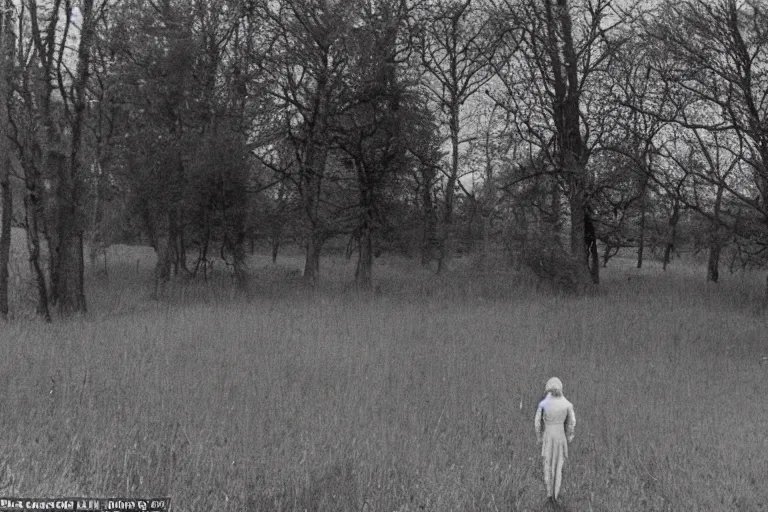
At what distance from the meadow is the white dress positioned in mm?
1229

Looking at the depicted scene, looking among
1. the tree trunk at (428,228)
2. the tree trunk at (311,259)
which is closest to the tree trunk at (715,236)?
the tree trunk at (428,228)

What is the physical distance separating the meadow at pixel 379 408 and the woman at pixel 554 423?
1243 millimetres

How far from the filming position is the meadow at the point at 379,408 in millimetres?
4977

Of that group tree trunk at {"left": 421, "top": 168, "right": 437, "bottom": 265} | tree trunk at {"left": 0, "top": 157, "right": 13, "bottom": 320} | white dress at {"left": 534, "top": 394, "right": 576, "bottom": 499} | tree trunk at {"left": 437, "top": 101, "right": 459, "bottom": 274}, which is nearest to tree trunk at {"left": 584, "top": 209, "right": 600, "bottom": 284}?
tree trunk at {"left": 437, "top": 101, "right": 459, "bottom": 274}

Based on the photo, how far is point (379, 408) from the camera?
7.52m

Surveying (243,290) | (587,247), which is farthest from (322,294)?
(587,247)

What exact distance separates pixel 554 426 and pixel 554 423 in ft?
0.06

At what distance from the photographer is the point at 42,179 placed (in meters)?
14.7

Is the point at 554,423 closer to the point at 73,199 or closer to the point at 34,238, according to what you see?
the point at 34,238

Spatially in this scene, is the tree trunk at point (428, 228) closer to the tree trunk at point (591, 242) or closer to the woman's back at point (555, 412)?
the tree trunk at point (591, 242)

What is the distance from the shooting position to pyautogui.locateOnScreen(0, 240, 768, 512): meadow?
498 cm

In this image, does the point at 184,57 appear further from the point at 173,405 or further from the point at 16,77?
the point at 173,405

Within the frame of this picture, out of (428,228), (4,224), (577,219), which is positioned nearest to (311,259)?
(577,219)

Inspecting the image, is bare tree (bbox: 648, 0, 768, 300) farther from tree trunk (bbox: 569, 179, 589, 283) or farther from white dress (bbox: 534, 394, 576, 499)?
white dress (bbox: 534, 394, 576, 499)
